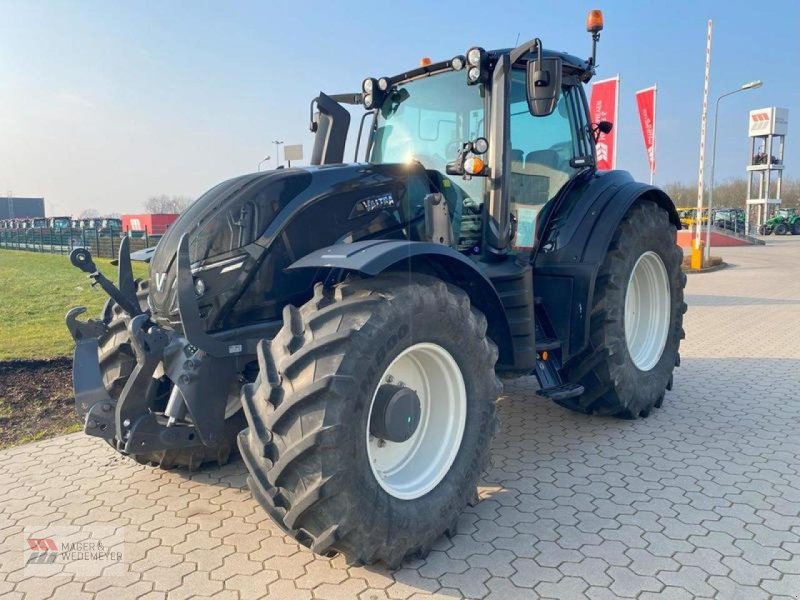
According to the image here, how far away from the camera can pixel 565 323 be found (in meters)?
4.36

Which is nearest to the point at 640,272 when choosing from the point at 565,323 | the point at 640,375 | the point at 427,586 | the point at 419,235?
the point at 640,375

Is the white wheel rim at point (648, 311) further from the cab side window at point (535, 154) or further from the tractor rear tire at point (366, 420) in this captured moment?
the tractor rear tire at point (366, 420)

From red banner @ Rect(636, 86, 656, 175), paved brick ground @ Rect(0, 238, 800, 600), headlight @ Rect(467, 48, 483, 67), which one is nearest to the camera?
paved brick ground @ Rect(0, 238, 800, 600)

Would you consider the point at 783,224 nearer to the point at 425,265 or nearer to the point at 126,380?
the point at 425,265

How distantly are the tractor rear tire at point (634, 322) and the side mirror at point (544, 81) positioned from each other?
57.3 inches

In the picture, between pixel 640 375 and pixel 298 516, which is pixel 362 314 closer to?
pixel 298 516

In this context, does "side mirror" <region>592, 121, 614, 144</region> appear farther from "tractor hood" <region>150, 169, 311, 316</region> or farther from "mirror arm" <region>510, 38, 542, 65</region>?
"tractor hood" <region>150, 169, 311, 316</region>

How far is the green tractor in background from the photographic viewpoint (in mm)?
45219

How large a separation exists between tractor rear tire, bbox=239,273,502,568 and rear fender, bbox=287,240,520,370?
0.43ft

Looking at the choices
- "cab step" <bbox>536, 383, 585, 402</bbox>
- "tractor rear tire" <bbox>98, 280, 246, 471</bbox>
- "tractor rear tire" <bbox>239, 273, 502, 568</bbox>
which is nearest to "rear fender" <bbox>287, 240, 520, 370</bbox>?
"tractor rear tire" <bbox>239, 273, 502, 568</bbox>

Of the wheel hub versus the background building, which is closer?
the wheel hub

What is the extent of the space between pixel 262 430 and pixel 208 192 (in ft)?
5.30

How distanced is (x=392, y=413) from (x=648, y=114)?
16.6 metres

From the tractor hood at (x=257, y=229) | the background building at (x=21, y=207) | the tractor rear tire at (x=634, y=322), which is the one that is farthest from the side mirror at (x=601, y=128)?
the background building at (x=21, y=207)
